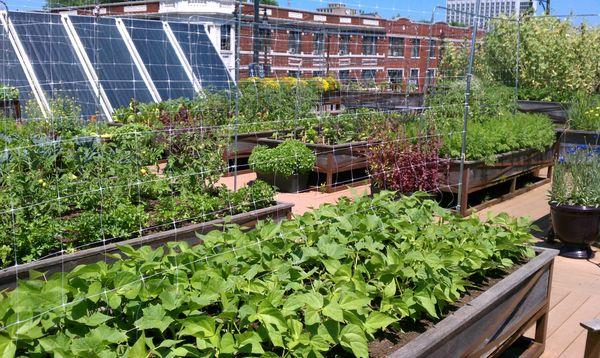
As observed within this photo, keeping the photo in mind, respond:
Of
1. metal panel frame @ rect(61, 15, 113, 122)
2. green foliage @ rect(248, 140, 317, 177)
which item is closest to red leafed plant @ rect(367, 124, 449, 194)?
green foliage @ rect(248, 140, 317, 177)

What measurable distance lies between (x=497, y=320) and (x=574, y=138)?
26.7ft

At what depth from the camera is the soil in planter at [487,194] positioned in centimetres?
758

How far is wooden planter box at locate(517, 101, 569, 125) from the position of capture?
12.9m

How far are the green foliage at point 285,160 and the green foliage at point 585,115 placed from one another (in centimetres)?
510

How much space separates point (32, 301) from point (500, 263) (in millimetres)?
2499

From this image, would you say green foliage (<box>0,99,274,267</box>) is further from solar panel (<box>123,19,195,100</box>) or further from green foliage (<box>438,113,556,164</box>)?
solar panel (<box>123,19,195,100</box>)

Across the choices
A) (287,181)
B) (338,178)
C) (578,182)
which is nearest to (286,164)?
(287,181)

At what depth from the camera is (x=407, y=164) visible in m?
6.96

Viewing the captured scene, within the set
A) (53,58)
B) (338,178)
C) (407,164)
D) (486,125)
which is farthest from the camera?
(53,58)

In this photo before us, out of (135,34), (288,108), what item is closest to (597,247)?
(288,108)

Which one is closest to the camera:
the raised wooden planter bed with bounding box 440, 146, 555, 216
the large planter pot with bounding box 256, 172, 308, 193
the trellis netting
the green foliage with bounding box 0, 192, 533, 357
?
the green foliage with bounding box 0, 192, 533, 357

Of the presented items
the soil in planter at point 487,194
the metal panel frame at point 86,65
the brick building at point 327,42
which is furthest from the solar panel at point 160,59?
the soil in planter at point 487,194

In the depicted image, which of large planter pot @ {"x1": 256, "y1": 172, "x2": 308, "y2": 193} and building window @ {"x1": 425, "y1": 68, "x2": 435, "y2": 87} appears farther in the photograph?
building window @ {"x1": 425, "y1": 68, "x2": 435, "y2": 87}

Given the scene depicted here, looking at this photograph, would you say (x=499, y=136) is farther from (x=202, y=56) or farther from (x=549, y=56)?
(x=202, y=56)
